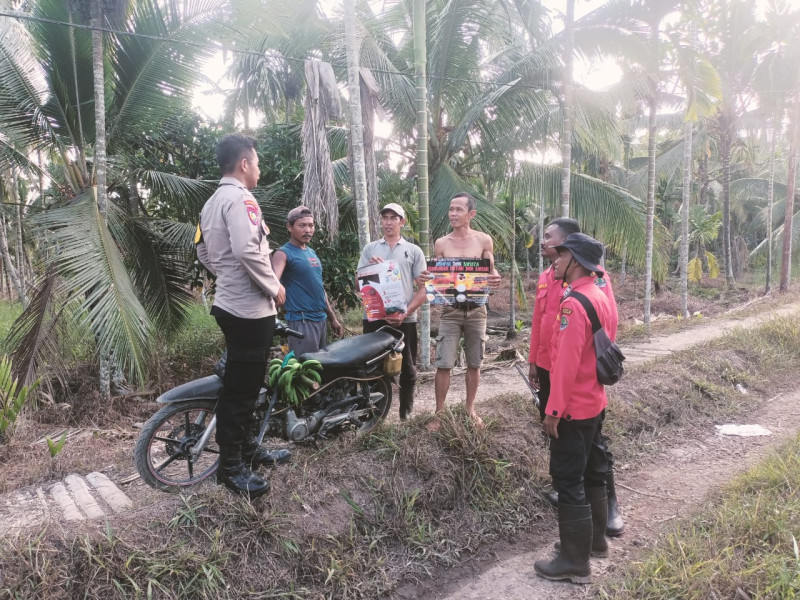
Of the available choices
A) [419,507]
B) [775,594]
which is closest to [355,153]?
[419,507]

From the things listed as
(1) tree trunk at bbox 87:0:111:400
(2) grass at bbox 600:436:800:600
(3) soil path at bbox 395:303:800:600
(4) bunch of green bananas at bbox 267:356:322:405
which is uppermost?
(1) tree trunk at bbox 87:0:111:400

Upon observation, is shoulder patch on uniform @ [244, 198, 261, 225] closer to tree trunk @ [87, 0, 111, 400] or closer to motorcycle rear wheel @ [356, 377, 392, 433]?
motorcycle rear wheel @ [356, 377, 392, 433]

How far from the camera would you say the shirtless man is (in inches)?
160

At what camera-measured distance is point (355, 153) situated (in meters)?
6.30

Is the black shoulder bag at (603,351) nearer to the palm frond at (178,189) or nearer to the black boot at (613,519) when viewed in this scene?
the black boot at (613,519)

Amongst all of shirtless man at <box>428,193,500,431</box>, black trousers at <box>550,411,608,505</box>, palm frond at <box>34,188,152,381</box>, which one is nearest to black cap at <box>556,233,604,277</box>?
black trousers at <box>550,411,608,505</box>

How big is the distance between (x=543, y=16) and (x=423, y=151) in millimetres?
3403

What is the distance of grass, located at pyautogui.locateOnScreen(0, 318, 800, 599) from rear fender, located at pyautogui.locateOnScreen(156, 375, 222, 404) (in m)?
0.60

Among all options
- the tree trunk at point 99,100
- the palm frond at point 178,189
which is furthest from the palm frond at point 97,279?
the palm frond at point 178,189

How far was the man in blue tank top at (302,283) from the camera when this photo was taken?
406 cm

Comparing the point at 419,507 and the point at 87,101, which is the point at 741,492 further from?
the point at 87,101

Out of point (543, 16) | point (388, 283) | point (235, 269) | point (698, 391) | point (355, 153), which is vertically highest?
point (543, 16)

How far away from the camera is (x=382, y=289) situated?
163 inches

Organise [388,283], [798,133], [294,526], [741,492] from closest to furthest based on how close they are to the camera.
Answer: [294,526]
[741,492]
[388,283]
[798,133]
